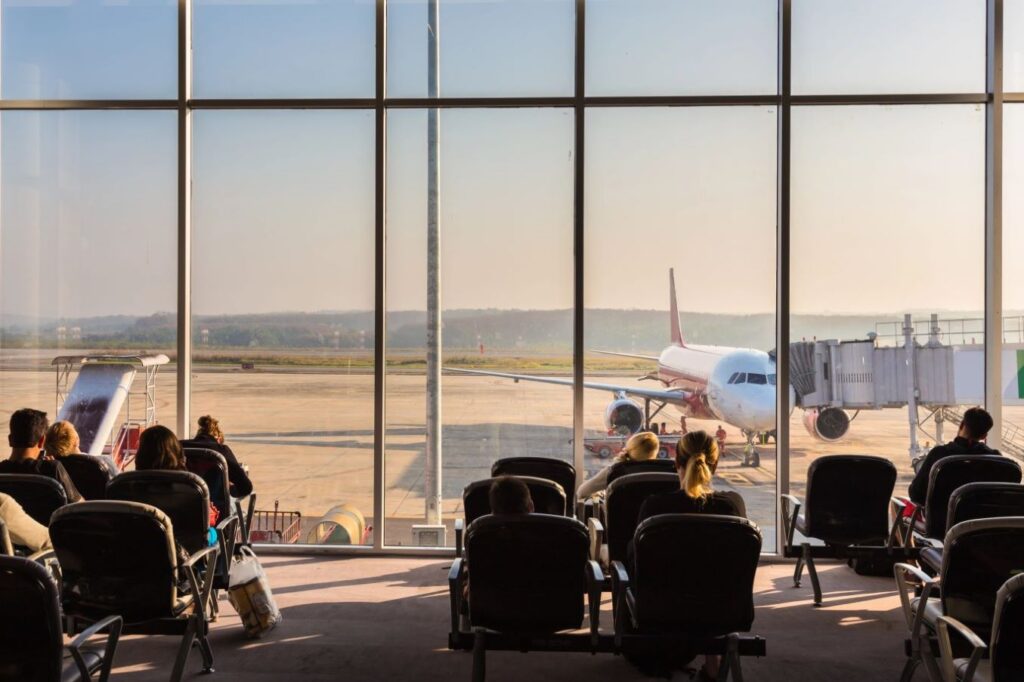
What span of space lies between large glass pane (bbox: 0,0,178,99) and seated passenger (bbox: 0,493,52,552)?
3.81 metres

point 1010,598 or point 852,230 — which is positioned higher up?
point 852,230

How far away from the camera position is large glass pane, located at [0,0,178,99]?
5910mm

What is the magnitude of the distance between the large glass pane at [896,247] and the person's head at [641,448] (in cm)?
175

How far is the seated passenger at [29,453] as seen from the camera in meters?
3.62

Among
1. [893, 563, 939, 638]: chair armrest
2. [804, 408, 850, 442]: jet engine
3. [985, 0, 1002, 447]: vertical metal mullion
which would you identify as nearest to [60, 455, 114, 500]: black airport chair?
[893, 563, 939, 638]: chair armrest

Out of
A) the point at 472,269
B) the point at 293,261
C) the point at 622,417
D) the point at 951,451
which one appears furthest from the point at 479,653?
the point at 622,417

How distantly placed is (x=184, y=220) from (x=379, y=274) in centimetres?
154

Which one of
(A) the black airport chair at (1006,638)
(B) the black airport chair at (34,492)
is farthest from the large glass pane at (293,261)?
(A) the black airport chair at (1006,638)

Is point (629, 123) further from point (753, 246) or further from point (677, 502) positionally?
point (677, 502)

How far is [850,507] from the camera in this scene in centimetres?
439

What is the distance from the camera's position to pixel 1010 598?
6.81 feet

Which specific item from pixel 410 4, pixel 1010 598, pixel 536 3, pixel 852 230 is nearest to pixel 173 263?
pixel 410 4

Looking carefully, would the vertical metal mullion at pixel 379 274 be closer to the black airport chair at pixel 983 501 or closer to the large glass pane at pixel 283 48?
the large glass pane at pixel 283 48

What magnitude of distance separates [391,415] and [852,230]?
3777 millimetres
